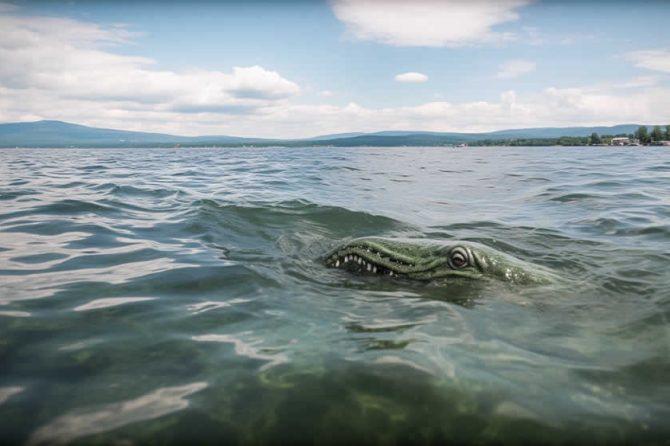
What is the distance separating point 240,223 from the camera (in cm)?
Answer: 1260

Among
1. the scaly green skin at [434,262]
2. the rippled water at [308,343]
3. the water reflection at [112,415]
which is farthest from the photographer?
the scaly green skin at [434,262]

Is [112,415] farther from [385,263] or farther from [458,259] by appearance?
[458,259]

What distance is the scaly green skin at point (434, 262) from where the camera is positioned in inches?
276

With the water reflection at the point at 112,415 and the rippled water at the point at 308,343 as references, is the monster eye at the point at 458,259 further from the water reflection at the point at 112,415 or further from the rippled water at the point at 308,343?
the water reflection at the point at 112,415

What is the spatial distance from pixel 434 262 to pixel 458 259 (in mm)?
359

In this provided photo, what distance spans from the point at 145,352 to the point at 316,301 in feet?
7.65

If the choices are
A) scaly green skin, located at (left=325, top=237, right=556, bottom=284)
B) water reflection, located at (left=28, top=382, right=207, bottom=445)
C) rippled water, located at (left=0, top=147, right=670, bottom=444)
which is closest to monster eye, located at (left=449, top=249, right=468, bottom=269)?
scaly green skin, located at (left=325, top=237, right=556, bottom=284)

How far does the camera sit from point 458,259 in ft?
23.1

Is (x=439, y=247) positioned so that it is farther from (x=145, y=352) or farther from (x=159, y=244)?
(x=159, y=244)

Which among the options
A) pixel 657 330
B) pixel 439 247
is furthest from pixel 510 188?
pixel 657 330

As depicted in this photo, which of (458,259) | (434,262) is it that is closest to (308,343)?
(434,262)

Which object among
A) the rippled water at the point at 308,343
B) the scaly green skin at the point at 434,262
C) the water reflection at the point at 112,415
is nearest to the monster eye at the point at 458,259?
the scaly green skin at the point at 434,262

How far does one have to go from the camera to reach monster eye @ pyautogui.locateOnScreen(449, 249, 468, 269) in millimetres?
7023

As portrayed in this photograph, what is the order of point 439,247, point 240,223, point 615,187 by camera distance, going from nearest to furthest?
point 439,247 → point 240,223 → point 615,187
